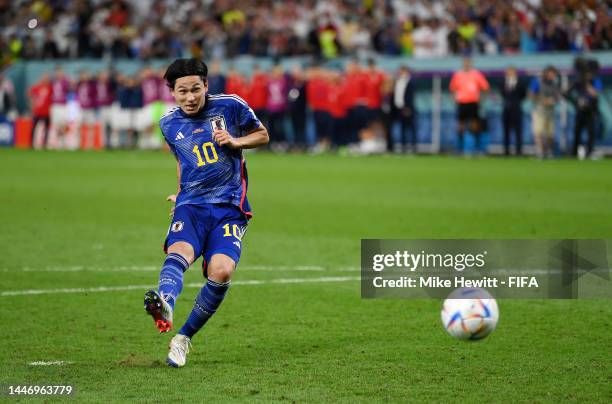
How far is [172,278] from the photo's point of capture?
652 cm

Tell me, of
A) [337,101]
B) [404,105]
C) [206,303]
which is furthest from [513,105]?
[206,303]

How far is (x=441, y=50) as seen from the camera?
3091 cm

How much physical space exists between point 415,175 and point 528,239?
32.1 ft

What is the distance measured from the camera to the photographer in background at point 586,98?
87.3ft

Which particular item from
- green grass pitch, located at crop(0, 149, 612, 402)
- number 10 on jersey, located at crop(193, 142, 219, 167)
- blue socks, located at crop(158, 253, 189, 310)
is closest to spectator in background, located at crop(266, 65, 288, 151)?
green grass pitch, located at crop(0, 149, 612, 402)

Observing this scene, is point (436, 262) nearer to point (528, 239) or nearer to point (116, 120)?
point (528, 239)

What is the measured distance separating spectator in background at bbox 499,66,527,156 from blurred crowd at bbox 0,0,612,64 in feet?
4.76

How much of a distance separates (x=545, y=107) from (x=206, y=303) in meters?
21.5

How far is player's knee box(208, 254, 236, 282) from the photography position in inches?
263

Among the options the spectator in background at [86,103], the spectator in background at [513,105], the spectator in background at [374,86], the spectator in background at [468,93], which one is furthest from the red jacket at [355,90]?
the spectator in background at [86,103]

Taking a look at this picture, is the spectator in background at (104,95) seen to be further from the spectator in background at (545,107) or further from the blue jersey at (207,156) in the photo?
the blue jersey at (207,156)

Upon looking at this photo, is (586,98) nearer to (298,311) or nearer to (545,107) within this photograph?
(545,107)

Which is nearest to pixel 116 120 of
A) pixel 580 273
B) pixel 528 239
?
pixel 528 239

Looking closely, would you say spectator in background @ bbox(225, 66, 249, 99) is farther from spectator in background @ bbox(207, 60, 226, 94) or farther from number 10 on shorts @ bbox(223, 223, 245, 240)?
number 10 on shorts @ bbox(223, 223, 245, 240)
